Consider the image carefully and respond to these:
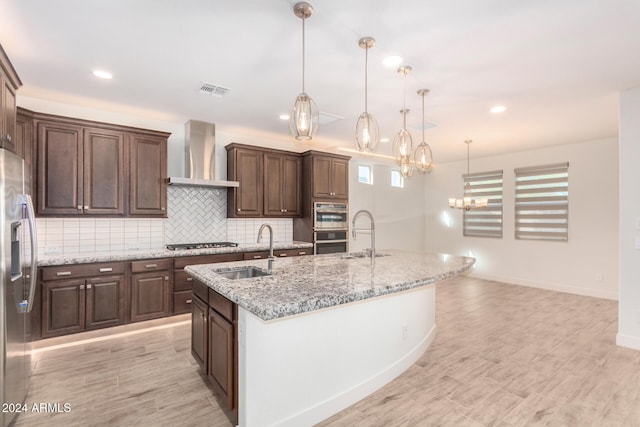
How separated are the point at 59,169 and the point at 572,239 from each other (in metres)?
7.73

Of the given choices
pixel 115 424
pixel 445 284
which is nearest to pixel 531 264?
pixel 445 284

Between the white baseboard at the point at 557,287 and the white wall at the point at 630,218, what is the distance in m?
2.41

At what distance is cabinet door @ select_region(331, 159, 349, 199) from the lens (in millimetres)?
5383

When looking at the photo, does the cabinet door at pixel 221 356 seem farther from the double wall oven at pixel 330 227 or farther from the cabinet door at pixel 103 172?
the double wall oven at pixel 330 227

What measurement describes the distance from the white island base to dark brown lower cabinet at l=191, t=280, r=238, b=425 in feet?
0.36

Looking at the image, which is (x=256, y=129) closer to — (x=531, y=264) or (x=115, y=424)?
(x=115, y=424)

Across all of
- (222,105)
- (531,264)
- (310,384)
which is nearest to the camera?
(310,384)

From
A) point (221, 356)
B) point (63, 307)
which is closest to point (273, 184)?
point (63, 307)

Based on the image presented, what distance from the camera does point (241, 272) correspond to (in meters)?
2.57

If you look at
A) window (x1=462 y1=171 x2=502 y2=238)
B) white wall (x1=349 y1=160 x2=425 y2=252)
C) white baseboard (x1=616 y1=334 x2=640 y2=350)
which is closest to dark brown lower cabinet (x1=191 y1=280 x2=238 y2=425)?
white baseboard (x1=616 y1=334 x2=640 y2=350)

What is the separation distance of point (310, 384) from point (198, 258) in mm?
2463

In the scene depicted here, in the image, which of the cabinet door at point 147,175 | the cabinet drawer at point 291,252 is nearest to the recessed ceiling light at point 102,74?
the cabinet door at point 147,175

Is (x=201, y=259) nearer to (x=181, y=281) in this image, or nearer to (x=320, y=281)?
(x=181, y=281)

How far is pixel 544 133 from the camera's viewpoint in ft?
16.2
